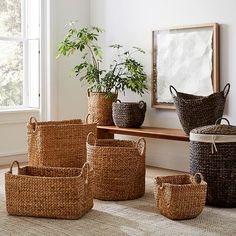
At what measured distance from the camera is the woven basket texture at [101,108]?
5.25 meters

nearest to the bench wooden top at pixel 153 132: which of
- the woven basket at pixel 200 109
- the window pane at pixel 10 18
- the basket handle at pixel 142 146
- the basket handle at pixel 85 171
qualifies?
the woven basket at pixel 200 109

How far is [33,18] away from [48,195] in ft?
10.2

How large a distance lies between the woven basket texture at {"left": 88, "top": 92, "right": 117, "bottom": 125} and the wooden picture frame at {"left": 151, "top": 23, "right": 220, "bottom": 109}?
0.47m

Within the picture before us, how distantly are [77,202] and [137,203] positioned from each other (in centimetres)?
65

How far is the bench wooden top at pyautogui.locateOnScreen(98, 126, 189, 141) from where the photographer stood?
4426 millimetres

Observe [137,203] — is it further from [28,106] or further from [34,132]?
[28,106]

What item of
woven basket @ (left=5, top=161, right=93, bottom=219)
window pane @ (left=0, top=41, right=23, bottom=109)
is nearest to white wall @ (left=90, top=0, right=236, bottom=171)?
window pane @ (left=0, top=41, right=23, bottom=109)

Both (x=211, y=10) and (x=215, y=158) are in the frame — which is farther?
(x=211, y=10)

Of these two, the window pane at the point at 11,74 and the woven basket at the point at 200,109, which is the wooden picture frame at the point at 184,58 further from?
the window pane at the point at 11,74

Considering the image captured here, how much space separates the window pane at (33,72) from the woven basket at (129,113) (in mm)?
1190

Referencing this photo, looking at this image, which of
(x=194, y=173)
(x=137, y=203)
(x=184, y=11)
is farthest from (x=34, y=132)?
(x=184, y=11)

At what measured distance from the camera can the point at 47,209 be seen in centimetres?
322

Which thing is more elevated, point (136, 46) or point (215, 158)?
point (136, 46)

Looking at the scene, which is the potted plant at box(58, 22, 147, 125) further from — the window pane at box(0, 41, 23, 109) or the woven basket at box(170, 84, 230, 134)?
the woven basket at box(170, 84, 230, 134)
